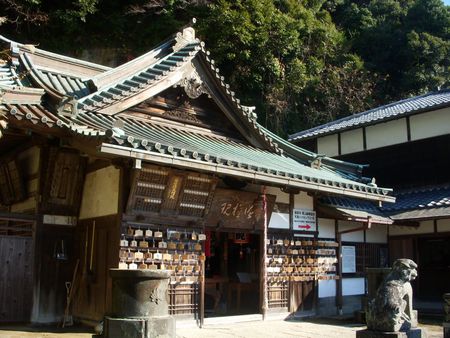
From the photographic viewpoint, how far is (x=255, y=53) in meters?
28.6

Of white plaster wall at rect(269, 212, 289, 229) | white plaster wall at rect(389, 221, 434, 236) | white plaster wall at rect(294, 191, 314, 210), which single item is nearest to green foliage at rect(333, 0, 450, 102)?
white plaster wall at rect(389, 221, 434, 236)

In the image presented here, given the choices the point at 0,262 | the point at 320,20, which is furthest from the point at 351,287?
the point at 320,20

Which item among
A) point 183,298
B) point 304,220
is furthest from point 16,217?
point 304,220

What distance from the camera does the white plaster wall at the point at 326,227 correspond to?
1448cm

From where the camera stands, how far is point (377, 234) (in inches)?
655

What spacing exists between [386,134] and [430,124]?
173 centimetres

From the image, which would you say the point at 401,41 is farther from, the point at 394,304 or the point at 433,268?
the point at 394,304

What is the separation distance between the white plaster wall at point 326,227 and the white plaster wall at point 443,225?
381 cm

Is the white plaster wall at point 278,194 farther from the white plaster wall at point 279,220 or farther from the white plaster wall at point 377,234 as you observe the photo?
the white plaster wall at point 377,234

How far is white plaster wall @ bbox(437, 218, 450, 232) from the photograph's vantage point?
15625 mm

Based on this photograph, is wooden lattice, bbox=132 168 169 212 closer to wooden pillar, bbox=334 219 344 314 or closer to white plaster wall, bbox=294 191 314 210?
white plaster wall, bbox=294 191 314 210

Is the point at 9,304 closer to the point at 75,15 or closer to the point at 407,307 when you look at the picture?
the point at 407,307

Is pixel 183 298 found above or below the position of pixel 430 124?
below

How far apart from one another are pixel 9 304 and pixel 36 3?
17.9 meters
